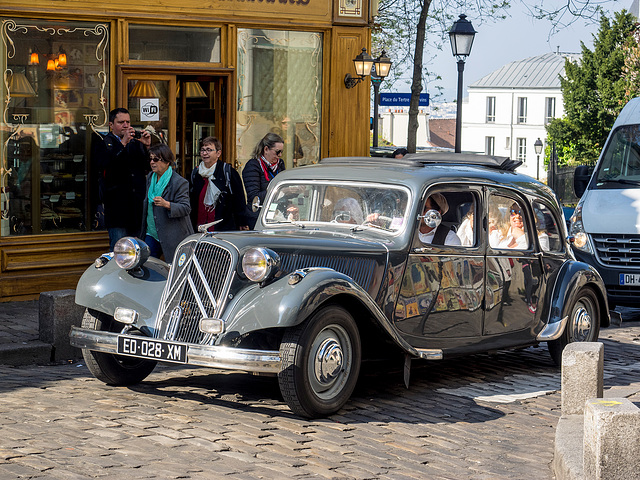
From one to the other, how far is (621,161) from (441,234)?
18.7 feet

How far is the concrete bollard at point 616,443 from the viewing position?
4.79 metres

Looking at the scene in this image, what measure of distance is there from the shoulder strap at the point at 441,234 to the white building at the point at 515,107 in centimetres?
8399

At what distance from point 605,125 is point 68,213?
59.4 metres

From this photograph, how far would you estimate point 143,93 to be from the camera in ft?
40.7

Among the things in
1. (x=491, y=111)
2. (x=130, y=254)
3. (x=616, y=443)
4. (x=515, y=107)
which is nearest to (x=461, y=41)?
(x=130, y=254)

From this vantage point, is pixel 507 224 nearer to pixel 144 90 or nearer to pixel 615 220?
pixel 615 220

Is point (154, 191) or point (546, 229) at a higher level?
point (154, 191)

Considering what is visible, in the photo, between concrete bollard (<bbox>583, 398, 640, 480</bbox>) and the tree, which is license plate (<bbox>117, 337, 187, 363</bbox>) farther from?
the tree

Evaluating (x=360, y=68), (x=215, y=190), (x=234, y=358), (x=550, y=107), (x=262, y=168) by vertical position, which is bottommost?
(x=234, y=358)

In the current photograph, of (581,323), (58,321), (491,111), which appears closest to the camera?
(58,321)

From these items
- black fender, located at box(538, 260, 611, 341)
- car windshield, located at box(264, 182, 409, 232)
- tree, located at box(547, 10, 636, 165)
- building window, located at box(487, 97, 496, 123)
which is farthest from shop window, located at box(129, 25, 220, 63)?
building window, located at box(487, 97, 496, 123)

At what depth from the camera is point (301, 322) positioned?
637 centimetres

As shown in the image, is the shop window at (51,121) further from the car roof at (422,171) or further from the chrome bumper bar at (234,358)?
the chrome bumper bar at (234,358)

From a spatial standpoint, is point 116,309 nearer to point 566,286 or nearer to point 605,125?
point 566,286
